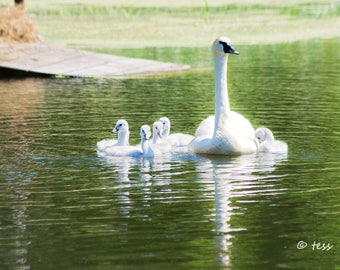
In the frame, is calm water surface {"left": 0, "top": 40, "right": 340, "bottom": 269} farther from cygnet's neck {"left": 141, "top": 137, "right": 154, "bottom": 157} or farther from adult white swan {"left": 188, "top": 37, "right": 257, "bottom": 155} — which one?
adult white swan {"left": 188, "top": 37, "right": 257, "bottom": 155}

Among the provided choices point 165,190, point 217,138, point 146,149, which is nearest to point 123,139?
point 146,149

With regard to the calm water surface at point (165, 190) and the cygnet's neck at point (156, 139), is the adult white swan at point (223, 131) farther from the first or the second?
the cygnet's neck at point (156, 139)

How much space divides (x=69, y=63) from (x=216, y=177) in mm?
12800

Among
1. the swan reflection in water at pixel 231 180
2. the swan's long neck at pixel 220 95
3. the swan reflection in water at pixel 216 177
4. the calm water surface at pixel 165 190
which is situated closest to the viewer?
the calm water surface at pixel 165 190

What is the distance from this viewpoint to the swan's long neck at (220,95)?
41.7 ft

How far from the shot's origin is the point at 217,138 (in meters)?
12.6

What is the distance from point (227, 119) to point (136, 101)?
5050 mm

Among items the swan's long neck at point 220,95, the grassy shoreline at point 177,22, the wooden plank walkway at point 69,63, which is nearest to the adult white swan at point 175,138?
the swan's long neck at point 220,95

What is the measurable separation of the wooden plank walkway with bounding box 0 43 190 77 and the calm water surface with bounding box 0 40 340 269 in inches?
155

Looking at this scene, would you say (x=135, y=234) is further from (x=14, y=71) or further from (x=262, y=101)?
(x=14, y=71)

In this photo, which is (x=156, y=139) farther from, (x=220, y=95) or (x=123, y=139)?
(x=220, y=95)

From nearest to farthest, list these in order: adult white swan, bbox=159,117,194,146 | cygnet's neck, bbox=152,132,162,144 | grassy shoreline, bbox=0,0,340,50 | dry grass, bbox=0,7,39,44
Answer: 1. cygnet's neck, bbox=152,132,162,144
2. adult white swan, bbox=159,117,194,146
3. dry grass, bbox=0,7,39,44
4. grassy shoreline, bbox=0,0,340,50

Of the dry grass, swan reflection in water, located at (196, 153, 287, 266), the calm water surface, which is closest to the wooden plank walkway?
the dry grass

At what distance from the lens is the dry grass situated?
25125 mm
